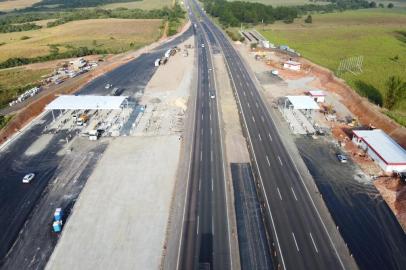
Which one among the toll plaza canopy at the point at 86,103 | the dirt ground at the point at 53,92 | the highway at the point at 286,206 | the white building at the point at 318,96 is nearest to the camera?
the highway at the point at 286,206

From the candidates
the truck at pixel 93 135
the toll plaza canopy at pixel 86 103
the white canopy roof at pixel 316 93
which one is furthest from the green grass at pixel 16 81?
the white canopy roof at pixel 316 93

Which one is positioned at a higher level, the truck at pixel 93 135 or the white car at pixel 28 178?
the truck at pixel 93 135

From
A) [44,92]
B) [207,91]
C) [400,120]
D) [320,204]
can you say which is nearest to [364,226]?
[320,204]

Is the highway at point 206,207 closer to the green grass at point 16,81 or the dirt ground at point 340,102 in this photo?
the dirt ground at point 340,102

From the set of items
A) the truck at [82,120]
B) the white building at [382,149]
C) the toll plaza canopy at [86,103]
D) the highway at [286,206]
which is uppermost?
the toll plaza canopy at [86,103]

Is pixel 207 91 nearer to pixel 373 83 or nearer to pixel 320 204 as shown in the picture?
pixel 373 83

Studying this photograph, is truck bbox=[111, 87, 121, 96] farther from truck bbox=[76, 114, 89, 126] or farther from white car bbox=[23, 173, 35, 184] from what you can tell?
white car bbox=[23, 173, 35, 184]

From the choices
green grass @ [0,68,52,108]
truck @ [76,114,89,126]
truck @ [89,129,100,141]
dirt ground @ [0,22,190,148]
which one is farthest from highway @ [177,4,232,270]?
green grass @ [0,68,52,108]

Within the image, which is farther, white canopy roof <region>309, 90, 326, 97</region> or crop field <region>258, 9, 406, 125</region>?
crop field <region>258, 9, 406, 125</region>
